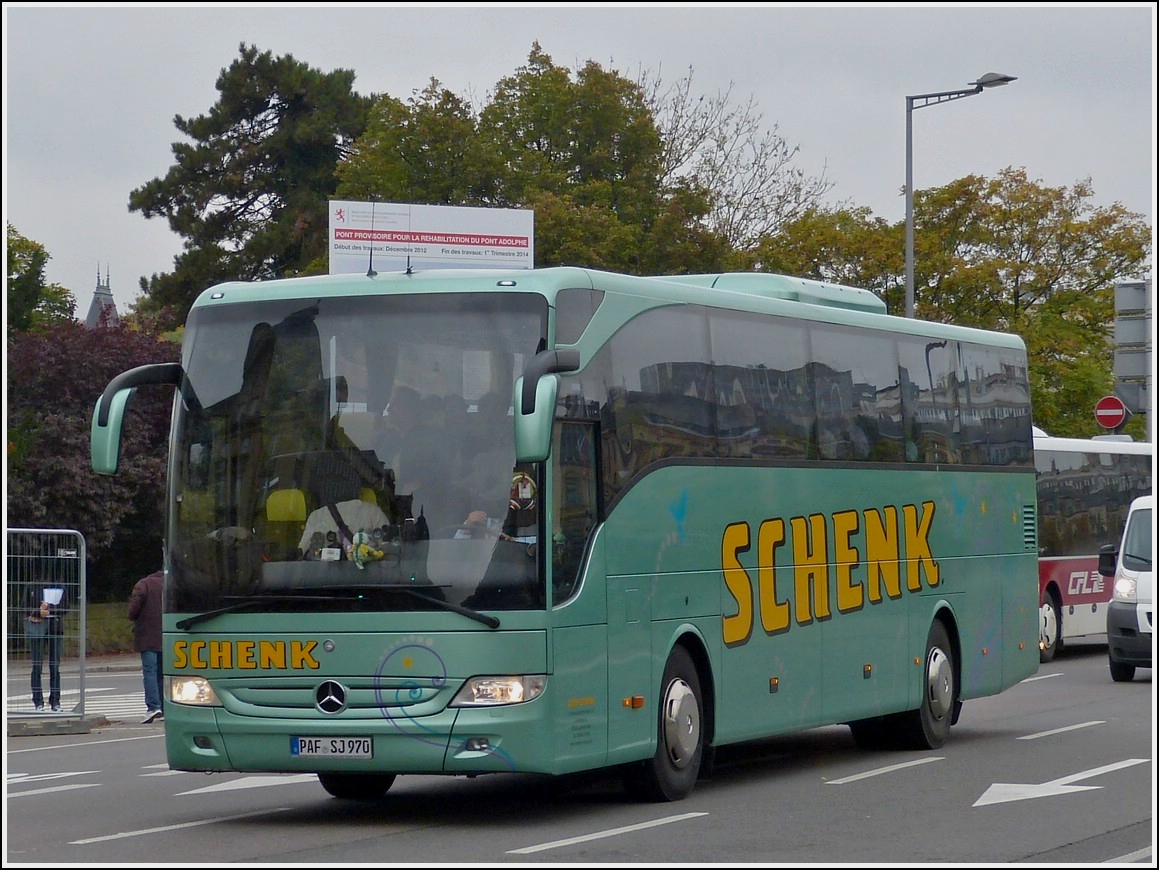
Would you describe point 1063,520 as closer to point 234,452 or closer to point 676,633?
point 676,633

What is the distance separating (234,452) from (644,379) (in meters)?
2.76

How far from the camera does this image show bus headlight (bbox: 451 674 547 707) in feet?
37.6

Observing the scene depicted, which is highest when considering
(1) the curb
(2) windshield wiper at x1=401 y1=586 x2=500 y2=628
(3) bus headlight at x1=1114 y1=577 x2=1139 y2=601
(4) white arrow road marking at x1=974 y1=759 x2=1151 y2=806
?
(2) windshield wiper at x1=401 y1=586 x2=500 y2=628

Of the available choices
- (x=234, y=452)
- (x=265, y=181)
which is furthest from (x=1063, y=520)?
(x=265, y=181)

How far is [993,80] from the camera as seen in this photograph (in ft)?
114

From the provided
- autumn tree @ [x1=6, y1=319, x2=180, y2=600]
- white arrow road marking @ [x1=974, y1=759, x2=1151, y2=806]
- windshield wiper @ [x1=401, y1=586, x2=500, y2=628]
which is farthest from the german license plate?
autumn tree @ [x1=6, y1=319, x2=180, y2=600]

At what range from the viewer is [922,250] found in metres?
48.4

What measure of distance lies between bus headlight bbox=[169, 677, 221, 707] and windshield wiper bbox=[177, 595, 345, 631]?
1.09 feet

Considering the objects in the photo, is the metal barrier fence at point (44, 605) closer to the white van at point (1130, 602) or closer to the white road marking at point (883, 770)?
the white road marking at point (883, 770)

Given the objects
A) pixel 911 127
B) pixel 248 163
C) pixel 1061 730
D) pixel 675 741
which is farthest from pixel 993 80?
pixel 248 163

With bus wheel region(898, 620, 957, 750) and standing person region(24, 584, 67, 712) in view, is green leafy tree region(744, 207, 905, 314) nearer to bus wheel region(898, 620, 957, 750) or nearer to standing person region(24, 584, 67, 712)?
standing person region(24, 584, 67, 712)

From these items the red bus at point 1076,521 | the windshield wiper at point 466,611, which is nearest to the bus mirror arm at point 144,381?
the windshield wiper at point 466,611

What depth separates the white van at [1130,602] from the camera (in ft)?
78.8

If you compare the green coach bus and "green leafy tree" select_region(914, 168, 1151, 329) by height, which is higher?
"green leafy tree" select_region(914, 168, 1151, 329)
